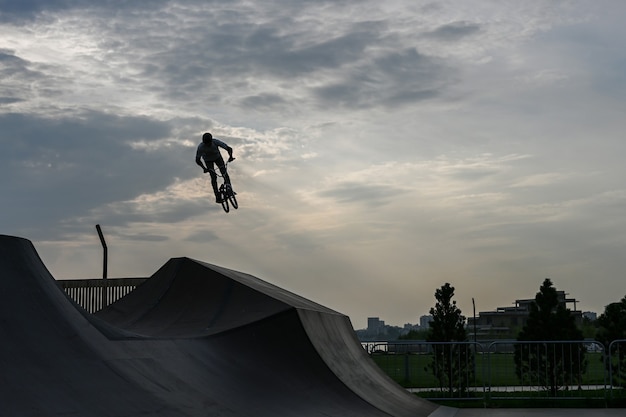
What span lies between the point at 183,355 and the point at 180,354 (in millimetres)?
40

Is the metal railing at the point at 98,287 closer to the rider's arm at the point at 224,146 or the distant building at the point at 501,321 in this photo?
the rider's arm at the point at 224,146

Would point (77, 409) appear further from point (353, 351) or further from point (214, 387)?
point (353, 351)

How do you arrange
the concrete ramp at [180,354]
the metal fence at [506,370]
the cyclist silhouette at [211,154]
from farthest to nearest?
the metal fence at [506,370] → the cyclist silhouette at [211,154] → the concrete ramp at [180,354]

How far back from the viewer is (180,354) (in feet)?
27.7

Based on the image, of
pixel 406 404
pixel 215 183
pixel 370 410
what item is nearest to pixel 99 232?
pixel 215 183

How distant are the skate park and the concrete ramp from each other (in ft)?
0.05

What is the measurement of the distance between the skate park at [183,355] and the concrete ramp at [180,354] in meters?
0.02

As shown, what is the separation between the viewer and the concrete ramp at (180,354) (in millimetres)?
6039

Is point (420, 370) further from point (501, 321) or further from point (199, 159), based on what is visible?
point (501, 321)

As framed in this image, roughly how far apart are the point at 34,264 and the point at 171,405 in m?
1.84

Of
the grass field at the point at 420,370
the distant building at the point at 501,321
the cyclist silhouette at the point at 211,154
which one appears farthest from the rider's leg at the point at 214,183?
the distant building at the point at 501,321

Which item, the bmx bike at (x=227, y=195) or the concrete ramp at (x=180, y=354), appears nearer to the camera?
the concrete ramp at (x=180, y=354)

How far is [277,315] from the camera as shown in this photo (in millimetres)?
10438

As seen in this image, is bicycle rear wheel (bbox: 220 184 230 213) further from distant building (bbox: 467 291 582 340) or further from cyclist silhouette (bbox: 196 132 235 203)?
distant building (bbox: 467 291 582 340)
